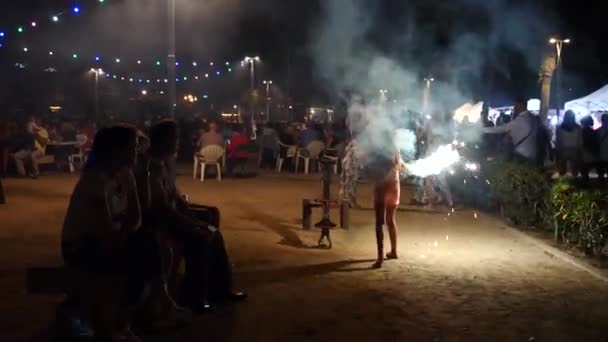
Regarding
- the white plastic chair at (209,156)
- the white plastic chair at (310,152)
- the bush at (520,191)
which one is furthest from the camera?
the white plastic chair at (310,152)

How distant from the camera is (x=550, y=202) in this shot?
33.2 feet

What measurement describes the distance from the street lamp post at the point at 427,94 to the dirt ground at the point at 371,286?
24.0ft

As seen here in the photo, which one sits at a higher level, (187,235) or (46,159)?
(46,159)

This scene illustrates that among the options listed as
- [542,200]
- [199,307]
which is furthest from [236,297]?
[542,200]

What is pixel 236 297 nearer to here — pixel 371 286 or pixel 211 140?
pixel 371 286

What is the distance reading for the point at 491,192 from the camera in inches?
504

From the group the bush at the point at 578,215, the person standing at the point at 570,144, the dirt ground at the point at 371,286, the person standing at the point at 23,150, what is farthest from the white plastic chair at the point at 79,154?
the bush at the point at 578,215

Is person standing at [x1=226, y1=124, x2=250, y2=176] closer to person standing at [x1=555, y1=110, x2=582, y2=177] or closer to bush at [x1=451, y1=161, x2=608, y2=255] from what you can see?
bush at [x1=451, y1=161, x2=608, y2=255]

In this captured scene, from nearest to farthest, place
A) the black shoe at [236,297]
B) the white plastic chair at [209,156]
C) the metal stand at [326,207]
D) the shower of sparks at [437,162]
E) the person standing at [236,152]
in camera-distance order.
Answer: the black shoe at [236,297] → the metal stand at [326,207] → the shower of sparks at [437,162] → the white plastic chair at [209,156] → the person standing at [236,152]

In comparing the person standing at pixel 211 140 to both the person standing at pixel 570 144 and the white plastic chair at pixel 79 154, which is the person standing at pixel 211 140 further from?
the person standing at pixel 570 144

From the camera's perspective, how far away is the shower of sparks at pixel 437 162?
1212cm

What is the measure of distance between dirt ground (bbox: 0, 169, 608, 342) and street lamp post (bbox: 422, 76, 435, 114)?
733 centimetres

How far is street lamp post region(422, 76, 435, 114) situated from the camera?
18.8 metres

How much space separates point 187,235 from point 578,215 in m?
5.47
